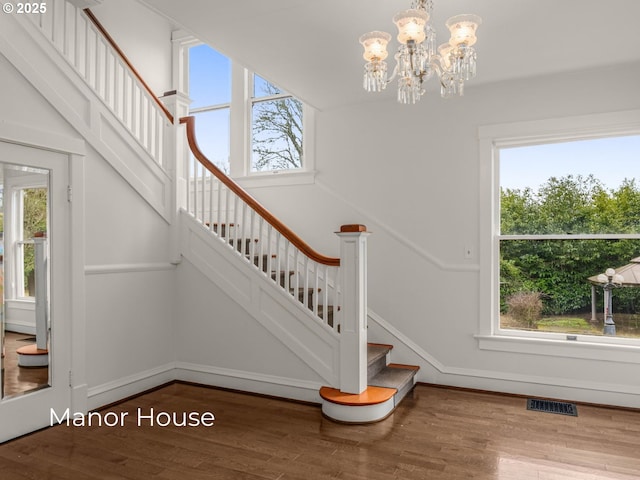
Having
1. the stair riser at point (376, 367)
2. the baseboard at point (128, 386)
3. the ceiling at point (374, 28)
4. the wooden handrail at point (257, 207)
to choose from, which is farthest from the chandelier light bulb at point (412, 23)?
the baseboard at point (128, 386)

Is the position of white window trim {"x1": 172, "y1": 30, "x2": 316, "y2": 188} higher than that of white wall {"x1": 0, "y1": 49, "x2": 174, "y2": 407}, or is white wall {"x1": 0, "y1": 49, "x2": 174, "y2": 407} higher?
white window trim {"x1": 172, "y1": 30, "x2": 316, "y2": 188}

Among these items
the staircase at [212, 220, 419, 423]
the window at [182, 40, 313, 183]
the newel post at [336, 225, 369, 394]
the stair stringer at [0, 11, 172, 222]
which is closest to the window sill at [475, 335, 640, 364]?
the staircase at [212, 220, 419, 423]

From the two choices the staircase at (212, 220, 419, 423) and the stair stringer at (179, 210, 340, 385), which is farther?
the stair stringer at (179, 210, 340, 385)

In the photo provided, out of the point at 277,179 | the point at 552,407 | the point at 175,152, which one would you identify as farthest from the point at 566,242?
the point at 175,152

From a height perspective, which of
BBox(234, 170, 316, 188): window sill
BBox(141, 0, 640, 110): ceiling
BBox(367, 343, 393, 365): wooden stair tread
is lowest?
BBox(367, 343, 393, 365): wooden stair tread

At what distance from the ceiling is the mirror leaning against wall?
151 centimetres

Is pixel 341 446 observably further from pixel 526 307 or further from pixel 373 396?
pixel 526 307

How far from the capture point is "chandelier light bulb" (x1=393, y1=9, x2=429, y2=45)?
7.66 ft

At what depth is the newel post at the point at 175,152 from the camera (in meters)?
4.49

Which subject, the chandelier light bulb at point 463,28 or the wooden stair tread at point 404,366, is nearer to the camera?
the chandelier light bulb at point 463,28

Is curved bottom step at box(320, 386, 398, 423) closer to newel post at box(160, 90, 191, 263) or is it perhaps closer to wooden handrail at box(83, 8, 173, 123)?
newel post at box(160, 90, 191, 263)

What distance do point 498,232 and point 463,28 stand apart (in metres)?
2.36

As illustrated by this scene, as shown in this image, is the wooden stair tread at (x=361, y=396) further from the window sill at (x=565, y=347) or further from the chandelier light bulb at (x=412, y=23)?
the chandelier light bulb at (x=412, y=23)

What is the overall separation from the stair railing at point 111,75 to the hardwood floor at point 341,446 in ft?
7.92
